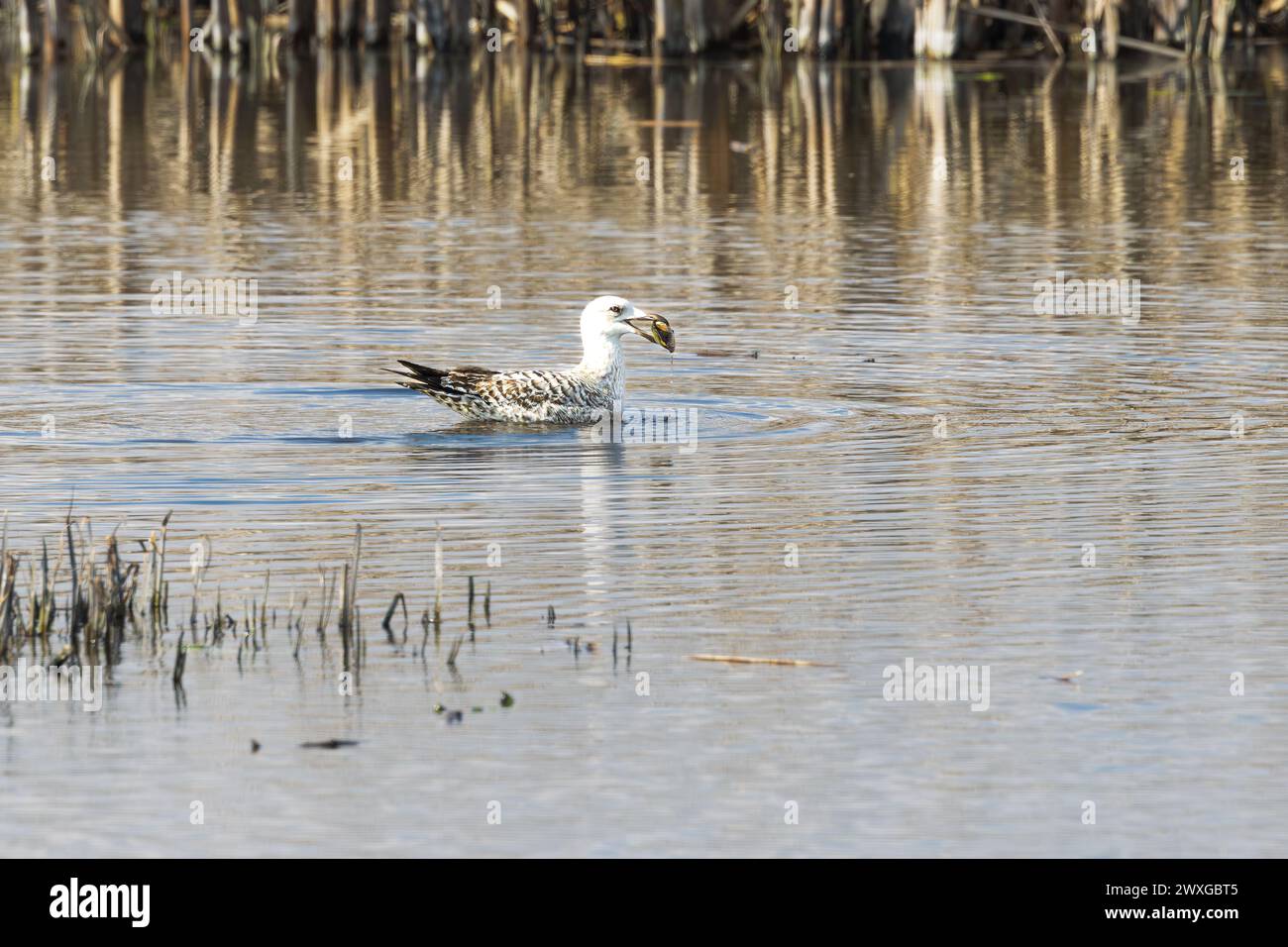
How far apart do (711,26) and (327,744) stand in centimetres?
3465

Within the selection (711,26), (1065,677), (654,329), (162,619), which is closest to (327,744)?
(162,619)

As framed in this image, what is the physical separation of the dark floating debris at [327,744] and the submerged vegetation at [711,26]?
3180 centimetres

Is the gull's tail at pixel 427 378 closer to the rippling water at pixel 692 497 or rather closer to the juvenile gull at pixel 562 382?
the juvenile gull at pixel 562 382

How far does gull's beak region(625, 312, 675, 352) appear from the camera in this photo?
13680mm

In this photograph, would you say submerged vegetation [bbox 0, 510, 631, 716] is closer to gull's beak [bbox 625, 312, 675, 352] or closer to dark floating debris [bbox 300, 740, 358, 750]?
dark floating debris [bbox 300, 740, 358, 750]

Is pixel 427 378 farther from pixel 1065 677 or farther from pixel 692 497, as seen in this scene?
pixel 1065 677

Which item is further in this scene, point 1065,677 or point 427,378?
point 427,378

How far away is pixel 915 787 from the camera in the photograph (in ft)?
23.4

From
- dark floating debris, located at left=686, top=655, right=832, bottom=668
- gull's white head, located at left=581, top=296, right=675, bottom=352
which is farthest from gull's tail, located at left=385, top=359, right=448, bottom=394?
dark floating debris, located at left=686, top=655, right=832, bottom=668

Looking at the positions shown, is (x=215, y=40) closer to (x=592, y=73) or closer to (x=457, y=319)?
(x=592, y=73)

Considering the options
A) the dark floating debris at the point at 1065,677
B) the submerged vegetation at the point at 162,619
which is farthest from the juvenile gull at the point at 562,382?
the dark floating debris at the point at 1065,677

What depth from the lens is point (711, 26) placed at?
4106 centimetres

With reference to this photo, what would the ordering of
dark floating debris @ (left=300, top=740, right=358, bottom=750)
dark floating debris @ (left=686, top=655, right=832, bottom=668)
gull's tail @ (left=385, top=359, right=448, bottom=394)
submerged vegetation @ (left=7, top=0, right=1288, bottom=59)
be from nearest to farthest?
1. dark floating debris @ (left=300, top=740, right=358, bottom=750)
2. dark floating debris @ (left=686, top=655, right=832, bottom=668)
3. gull's tail @ (left=385, top=359, right=448, bottom=394)
4. submerged vegetation @ (left=7, top=0, right=1288, bottom=59)
